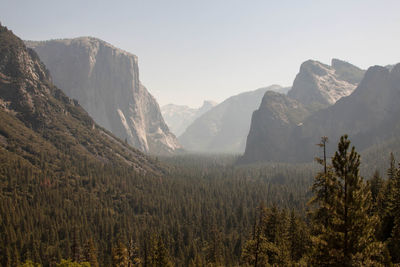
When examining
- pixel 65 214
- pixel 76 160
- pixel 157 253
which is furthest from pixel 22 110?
pixel 157 253

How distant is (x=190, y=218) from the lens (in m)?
119

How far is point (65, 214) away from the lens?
108 meters

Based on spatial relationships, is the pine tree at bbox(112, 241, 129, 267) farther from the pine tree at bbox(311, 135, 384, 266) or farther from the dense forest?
the pine tree at bbox(311, 135, 384, 266)

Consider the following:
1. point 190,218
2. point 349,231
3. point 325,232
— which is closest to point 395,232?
point 349,231

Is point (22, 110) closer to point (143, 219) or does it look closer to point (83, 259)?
point (143, 219)

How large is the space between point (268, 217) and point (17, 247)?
80.2 meters

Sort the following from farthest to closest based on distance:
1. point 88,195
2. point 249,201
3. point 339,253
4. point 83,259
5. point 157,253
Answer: point 249,201
point 88,195
point 83,259
point 157,253
point 339,253

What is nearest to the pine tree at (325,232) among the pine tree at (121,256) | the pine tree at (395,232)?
the pine tree at (395,232)

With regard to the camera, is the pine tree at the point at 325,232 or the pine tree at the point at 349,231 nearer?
the pine tree at the point at 349,231

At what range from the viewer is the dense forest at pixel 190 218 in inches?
838

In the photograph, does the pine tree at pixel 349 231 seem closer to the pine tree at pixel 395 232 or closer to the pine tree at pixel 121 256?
the pine tree at pixel 395 232

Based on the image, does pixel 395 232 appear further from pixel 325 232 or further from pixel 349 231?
pixel 325 232

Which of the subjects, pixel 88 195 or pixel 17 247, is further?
pixel 88 195

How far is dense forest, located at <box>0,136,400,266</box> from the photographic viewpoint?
69.8ft
